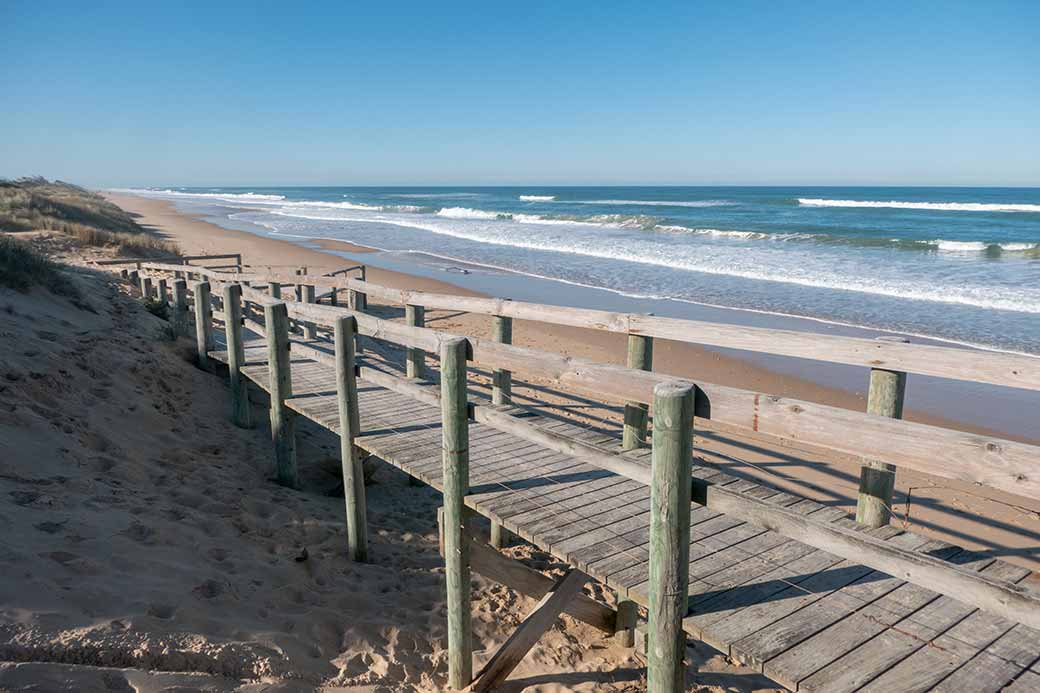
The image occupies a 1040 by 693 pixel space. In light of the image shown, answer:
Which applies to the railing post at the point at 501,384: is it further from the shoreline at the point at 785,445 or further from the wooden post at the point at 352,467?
the shoreline at the point at 785,445

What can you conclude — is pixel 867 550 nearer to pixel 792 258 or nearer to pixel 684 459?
pixel 684 459

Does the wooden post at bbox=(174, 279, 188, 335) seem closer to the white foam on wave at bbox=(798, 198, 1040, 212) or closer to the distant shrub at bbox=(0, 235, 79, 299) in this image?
the distant shrub at bbox=(0, 235, 79, 299)

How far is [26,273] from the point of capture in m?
8.80

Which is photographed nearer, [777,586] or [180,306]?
[777,586]

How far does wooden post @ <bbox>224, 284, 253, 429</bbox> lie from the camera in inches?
275

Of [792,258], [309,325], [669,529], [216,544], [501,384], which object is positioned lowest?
[216,544]

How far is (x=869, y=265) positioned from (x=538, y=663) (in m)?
22.7

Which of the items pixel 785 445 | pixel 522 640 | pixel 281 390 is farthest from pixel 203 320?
pixel 785 445

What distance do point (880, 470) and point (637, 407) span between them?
167cm

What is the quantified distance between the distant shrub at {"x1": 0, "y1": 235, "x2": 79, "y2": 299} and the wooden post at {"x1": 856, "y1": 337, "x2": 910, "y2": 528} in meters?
9.32

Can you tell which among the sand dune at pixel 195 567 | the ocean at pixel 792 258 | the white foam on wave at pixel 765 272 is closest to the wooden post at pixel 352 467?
the sand dune at pixel 195 567

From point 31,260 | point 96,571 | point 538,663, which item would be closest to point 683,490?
point 538,663

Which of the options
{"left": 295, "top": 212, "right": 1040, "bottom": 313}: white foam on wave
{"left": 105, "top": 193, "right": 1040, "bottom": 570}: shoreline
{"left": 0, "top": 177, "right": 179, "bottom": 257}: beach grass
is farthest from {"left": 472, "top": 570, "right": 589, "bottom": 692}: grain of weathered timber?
{"left": 0, "top": 177, "right": 179, "bottom": 257}: beach grass

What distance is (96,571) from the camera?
374 centimetres
